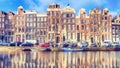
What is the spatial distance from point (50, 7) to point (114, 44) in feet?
18.6

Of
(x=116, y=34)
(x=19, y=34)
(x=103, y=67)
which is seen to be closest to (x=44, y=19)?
(x=19, y=34)

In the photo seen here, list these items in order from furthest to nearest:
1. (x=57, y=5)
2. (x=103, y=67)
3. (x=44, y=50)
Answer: (x=57, y=5)
(x=44, y=50)
(x=103, y=67)

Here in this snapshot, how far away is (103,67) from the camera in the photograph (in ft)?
38.6

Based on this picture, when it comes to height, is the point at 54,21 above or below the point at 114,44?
above

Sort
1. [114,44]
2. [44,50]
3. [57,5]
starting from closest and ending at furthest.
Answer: [44,50], [114,44], [57,5]

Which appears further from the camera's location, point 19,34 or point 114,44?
point 19,34

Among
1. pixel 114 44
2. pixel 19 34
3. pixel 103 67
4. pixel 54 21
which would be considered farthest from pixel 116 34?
pixel 103 67

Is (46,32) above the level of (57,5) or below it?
below

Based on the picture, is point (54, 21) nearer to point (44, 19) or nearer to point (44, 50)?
point (44, 19)

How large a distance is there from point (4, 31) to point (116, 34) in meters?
8.33

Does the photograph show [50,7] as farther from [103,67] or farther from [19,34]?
[103,67]

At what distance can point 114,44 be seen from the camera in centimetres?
2380

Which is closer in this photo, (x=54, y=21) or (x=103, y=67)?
(x=103, y=67)

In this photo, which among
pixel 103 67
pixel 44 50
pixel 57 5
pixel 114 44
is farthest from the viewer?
pixel 57 5
